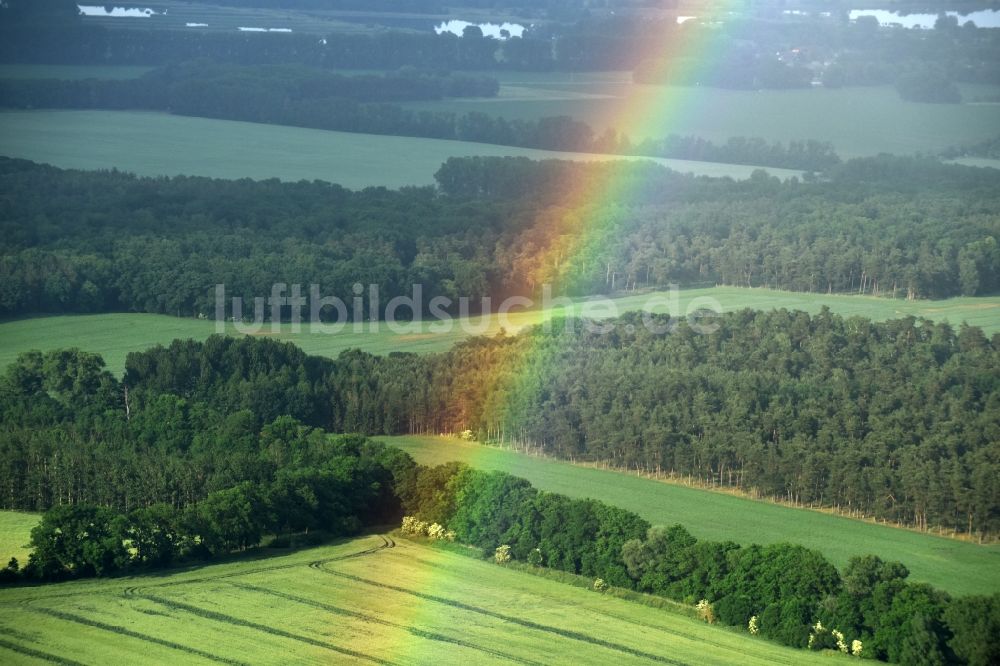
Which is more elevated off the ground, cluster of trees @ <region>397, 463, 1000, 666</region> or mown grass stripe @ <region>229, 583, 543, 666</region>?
cluster of trees @ <region>397, 463, 1000, 666</region>

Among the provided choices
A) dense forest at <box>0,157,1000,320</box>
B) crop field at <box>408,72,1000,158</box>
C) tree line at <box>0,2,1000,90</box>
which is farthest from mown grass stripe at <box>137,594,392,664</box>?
tree line at <box>0,2,1000,90</box>

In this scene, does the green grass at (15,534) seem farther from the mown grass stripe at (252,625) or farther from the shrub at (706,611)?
the shrub at (706,611)

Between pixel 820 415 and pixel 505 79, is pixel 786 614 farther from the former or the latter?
pixel 505 79

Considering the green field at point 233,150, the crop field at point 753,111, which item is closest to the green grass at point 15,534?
the green field at point 233,150

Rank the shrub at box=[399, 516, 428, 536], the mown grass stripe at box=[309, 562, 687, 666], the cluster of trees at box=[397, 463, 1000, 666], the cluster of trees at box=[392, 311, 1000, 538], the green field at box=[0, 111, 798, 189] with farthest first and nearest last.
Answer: the green field at box=[0, 111, 798, 189] < the cluster of trees at box=[392, 311, 1000, 538] < the shrub at box=[399, 516, 428, 536] < the cluster of trees at box=[397, 463, 1000, 666] < the mown grass stripe at box=[309, 562, 687, 666]

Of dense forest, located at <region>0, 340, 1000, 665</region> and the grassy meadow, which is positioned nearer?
dense forest, located at <region>0, 340, 1000, 665</region>

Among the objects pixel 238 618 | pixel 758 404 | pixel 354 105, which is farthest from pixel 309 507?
pixel 354 105

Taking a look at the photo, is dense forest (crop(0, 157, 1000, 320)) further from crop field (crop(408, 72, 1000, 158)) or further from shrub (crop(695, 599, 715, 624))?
shrub (crop(695, 599, 715, 624))
